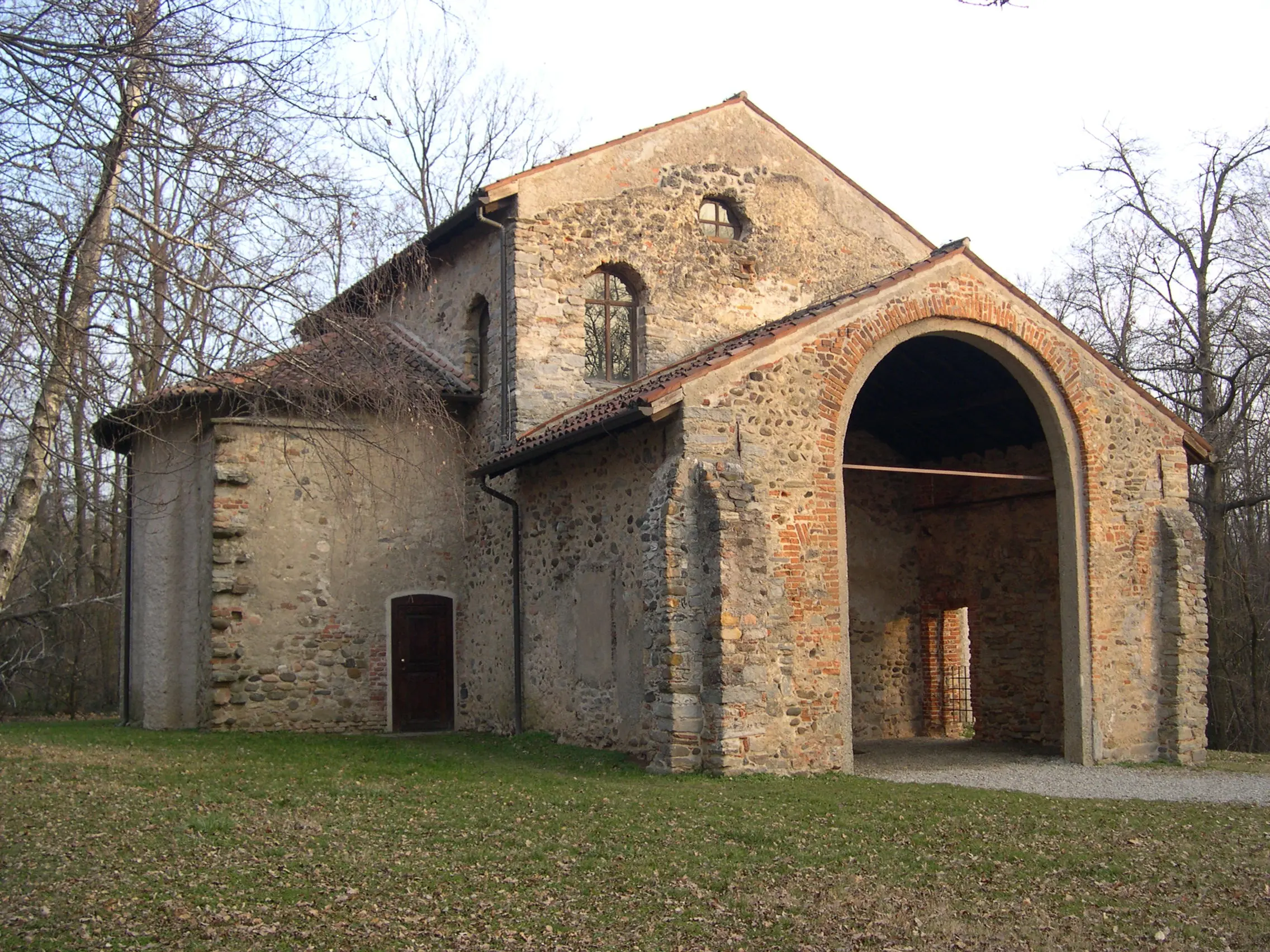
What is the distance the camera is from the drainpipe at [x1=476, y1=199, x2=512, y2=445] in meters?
15.5

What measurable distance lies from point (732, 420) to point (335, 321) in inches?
198

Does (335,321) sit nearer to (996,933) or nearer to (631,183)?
(996,933)

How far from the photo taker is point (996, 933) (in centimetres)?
650

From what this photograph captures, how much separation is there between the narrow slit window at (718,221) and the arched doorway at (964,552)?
2913 mm

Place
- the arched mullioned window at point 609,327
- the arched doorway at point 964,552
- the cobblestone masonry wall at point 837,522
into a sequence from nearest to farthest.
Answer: the cobblestone masonry wall at point 837,522
the arched doorway at point 964,552
the arched mullioned window at point 609,327

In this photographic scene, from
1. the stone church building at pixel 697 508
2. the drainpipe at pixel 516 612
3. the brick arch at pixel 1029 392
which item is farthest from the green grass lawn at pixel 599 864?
the drainpipe at pixel 516 612

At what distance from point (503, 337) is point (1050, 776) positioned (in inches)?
329

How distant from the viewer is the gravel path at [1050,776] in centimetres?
1109

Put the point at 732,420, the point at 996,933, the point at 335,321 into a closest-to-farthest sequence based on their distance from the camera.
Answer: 1. the point at 996,933
2. the point at 335,321
3. the point at 732,420

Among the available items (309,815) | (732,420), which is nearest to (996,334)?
(732,420)

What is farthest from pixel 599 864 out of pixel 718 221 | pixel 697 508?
pixel 718 221

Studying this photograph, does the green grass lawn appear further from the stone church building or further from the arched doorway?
the arched doorway

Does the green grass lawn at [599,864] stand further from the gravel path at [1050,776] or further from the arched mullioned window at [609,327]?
the arched mullioned window at [609,327]

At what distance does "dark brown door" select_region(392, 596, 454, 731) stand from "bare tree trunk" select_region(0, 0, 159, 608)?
8.08 metres
